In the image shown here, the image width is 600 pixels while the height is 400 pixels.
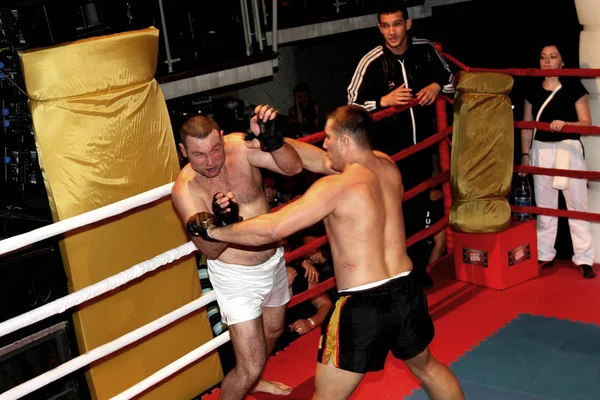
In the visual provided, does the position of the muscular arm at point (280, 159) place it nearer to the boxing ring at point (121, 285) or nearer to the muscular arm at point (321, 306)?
the boxing ring at point (121, 285)

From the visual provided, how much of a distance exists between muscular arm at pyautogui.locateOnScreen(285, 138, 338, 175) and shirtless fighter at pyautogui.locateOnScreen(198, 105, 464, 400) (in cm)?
50

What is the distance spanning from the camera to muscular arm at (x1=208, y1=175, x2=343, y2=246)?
10.4 ft

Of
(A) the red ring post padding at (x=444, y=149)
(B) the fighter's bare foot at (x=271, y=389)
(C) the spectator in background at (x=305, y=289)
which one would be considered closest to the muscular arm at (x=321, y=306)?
(C) the spectator in background at (x=305, y=289)

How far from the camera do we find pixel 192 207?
3584 mm

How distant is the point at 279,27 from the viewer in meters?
7.32

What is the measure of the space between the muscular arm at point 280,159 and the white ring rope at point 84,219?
16.5 inches

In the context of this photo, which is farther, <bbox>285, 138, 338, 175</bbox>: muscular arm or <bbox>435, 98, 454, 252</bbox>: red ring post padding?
<bbox>435, 98, 454, 252</bbox>: red ring post padding

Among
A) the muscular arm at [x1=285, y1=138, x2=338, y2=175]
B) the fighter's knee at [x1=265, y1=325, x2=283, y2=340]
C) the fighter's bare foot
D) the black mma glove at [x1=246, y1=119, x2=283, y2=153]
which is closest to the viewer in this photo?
the black mma glove at [x1=246, y1=119, x2=283, y2=153]

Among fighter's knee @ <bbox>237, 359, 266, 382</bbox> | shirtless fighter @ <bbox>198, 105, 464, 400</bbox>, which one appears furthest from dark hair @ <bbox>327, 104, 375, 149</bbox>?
fighter's knee @ <bbox>237, 359, 266, 382</bbox>

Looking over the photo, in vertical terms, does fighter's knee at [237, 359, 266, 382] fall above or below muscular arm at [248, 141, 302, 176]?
below

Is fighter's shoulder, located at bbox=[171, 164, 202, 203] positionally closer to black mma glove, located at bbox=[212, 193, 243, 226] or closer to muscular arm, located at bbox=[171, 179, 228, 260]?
muscular arm, located at bbox=[171, 179, 228, 260]

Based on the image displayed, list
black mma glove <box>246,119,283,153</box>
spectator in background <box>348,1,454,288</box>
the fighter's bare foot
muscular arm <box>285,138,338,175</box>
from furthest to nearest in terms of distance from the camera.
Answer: spectator in background <box>348,1,454,288</box> → the fighter's bare foot → muscular arm <box>285,138,338,175</box> → black mma glove <box>246,119,283,153</box>

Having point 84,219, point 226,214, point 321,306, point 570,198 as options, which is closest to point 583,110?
point 570,198

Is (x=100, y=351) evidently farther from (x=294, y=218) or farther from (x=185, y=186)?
(x=294, y=218)
